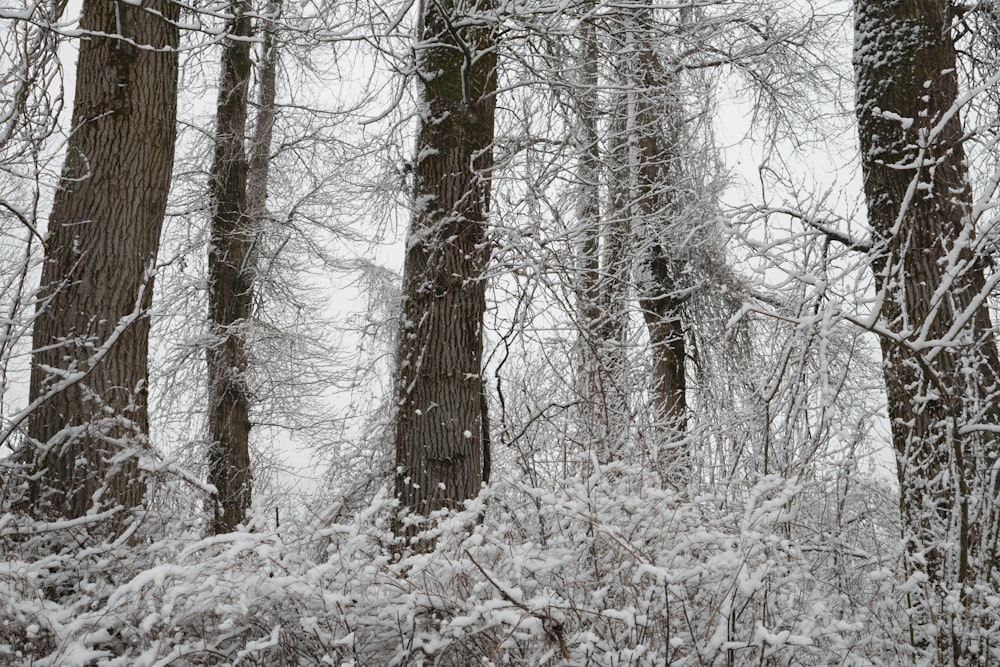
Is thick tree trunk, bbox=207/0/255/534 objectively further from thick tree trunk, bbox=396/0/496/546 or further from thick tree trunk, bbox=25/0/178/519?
thick tree trunk, bbox=396/0/496/546

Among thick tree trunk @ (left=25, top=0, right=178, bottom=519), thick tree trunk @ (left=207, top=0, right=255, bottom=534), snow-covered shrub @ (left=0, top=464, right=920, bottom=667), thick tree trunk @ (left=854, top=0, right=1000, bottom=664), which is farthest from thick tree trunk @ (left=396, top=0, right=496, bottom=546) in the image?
thick tree trunk @ (left=207, top=0, right=255, bottom=534)

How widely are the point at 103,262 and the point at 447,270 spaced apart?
6.90 ft

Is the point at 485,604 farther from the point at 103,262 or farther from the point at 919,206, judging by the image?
the point at 919,206

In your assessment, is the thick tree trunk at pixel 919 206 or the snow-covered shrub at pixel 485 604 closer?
the snow-covered shrub at pixel 485 604

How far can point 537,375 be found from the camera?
901 centimetres

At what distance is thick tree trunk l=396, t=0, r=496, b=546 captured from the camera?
505 cm

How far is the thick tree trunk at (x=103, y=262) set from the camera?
423 centimetres

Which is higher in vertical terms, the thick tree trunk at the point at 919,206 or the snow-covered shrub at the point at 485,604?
the thick tree trunk at the point at 919,206

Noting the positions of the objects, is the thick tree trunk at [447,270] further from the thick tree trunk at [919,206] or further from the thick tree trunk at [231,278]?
the thick tree trunk at [231,278]

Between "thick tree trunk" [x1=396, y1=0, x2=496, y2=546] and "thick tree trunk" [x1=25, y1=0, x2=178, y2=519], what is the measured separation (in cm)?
164

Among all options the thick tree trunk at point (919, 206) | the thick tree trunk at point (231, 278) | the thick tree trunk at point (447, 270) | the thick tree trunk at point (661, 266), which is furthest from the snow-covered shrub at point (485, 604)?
the thick tree trunk at point (661, 266)

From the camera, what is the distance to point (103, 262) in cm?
452

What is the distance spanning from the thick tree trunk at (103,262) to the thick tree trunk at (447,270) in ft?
5.38

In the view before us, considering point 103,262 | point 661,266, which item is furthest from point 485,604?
point 661,266
